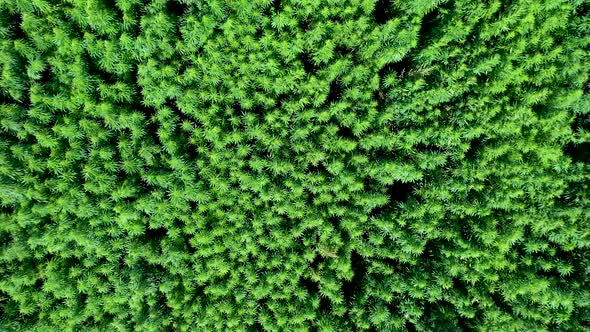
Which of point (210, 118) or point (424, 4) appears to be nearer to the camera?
point (424, 4)

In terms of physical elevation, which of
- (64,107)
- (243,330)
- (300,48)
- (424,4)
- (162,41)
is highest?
(424,4)

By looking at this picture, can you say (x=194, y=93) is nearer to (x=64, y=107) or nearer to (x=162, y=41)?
(x=162, y=41)

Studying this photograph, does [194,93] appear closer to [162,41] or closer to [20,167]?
[162,41]

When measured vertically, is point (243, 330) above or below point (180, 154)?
below

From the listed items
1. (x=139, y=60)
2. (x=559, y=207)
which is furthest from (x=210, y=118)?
(x=559, y=207)

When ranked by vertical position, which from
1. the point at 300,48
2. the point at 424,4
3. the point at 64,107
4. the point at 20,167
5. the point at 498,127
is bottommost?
the point at 20,167

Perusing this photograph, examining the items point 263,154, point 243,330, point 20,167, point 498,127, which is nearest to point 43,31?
point 20,167
